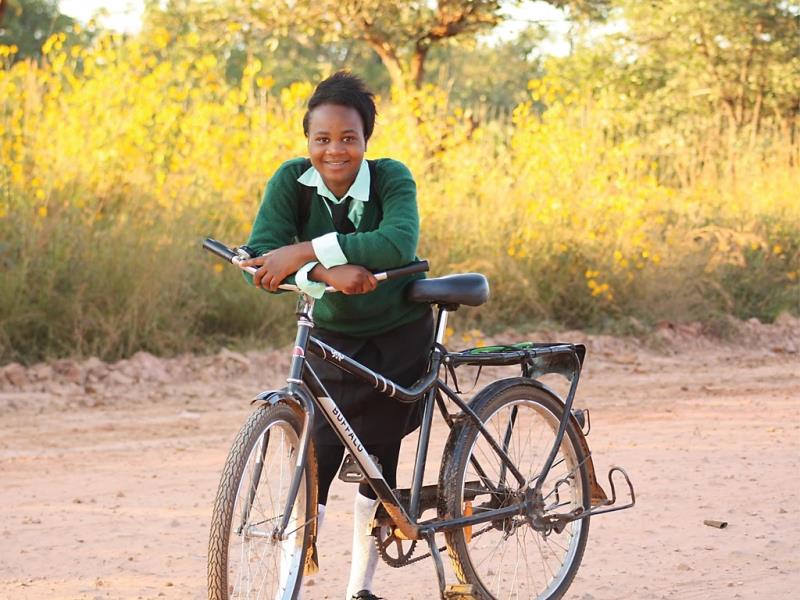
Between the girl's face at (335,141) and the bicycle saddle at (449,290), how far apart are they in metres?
0.36

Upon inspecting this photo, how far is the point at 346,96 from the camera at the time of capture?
3.40 m

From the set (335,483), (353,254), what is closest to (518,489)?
(353,254)

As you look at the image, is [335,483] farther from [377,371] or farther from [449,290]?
[449,290]

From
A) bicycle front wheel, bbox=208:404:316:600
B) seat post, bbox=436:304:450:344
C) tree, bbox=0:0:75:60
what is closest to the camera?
bicycle front wheel, bbox=208:404:316:600

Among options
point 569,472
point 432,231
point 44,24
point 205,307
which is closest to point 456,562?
point 569,472

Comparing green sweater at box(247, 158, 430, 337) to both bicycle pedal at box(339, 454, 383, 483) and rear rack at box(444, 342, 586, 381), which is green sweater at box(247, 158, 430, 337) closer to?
rear rack at box(444, 342, 586, 381)

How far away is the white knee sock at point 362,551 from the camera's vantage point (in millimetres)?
3660

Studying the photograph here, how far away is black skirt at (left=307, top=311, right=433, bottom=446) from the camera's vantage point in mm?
3510

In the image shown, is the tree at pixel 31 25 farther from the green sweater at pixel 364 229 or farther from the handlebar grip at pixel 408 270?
the handlebar grip at pixel 408 270

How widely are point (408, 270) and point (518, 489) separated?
947 mm

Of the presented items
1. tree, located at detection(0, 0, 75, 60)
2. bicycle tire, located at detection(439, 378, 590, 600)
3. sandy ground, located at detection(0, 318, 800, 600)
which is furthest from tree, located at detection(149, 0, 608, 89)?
bicycle tire, located at detection(439, 378, 590, 600)

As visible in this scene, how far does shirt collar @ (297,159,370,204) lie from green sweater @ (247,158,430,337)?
25 millimetres

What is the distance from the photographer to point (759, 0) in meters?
18.2

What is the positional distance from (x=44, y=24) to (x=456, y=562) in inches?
943
